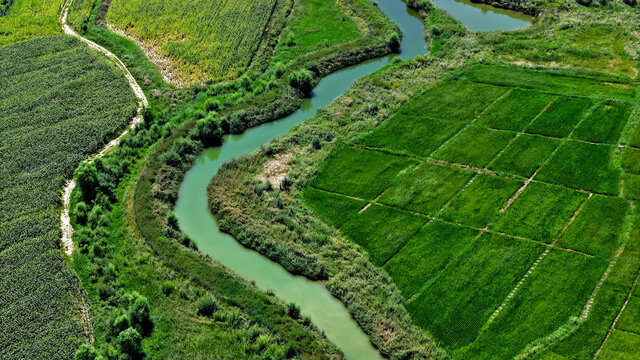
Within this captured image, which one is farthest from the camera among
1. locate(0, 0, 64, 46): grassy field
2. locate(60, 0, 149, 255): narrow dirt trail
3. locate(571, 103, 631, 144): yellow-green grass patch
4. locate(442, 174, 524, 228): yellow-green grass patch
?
locate(0, 0, 64, 46): grassy field

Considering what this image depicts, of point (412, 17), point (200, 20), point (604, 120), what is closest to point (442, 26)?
point (412, 17)

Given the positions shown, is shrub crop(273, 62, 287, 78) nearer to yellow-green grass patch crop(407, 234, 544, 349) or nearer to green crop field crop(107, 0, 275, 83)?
green crop field crop(107, 0, 275, 83)

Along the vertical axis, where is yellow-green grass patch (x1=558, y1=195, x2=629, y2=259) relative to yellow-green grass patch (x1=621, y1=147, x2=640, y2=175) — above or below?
below

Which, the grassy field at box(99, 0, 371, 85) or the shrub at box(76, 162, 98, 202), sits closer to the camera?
the shrub at box(76, 162, 98, 202)

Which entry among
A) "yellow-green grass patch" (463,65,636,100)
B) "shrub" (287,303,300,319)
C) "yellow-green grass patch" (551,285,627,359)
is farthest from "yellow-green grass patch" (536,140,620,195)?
"shrub" (287,303,300,319)

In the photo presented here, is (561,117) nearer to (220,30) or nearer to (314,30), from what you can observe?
(314,30)

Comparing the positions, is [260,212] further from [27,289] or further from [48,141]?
[48,141]

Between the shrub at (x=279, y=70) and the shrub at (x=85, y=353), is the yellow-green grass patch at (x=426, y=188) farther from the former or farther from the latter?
the shrub at (x=85, y=353)
